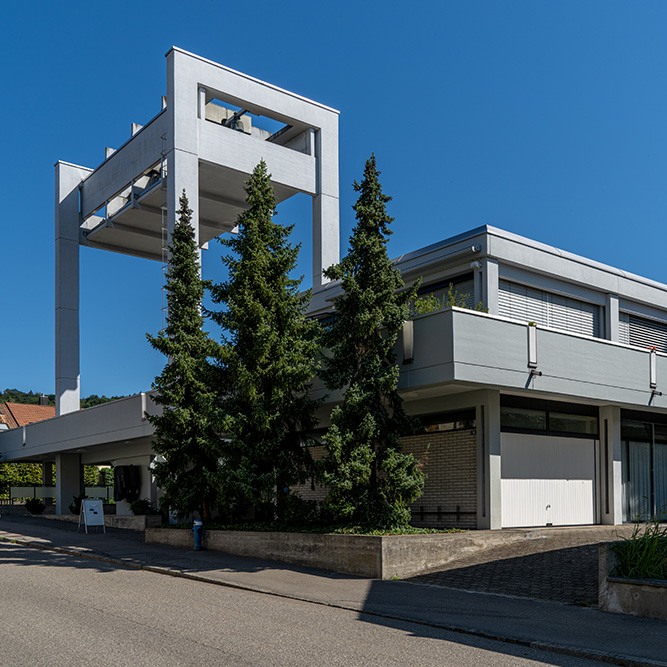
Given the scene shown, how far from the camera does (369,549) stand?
48.5 feet

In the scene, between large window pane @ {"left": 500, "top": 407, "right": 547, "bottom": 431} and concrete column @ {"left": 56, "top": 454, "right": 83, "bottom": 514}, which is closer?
large window pane @ {"left": 500, "top": 407, "right": 547, "bottom": 431}

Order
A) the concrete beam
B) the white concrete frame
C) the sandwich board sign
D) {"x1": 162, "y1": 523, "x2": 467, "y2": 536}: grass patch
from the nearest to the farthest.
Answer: {"x1": 162, "y1": 523, "x2": 467, "y2": 536}: grass patch, the sandwich board sign, the white concrete frame, the concrete beam

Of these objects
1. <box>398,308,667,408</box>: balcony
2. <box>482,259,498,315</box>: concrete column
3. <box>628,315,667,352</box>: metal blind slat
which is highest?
<box>482,259,498,315</box>: concrete column

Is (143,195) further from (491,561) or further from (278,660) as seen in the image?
(278,660)

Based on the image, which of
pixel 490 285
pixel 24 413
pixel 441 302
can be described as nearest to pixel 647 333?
pixel 490 285

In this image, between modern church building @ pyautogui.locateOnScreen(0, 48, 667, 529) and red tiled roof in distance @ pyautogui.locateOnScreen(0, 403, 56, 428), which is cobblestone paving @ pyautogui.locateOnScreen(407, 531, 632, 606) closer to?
modern church building @ pyautogui.locateOnScreen(0, 48, 667, 529)

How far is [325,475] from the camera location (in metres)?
16.0

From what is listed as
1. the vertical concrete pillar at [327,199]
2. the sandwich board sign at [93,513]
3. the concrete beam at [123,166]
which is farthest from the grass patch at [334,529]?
the concrete beam at [123,166]

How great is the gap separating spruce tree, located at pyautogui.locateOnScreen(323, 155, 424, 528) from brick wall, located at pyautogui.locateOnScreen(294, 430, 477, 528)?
2.22m

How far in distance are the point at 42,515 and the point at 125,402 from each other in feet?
41.2

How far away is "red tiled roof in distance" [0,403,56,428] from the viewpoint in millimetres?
67500

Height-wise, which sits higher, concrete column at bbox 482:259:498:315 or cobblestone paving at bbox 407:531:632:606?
concrete column at bbox 482:259:498:315

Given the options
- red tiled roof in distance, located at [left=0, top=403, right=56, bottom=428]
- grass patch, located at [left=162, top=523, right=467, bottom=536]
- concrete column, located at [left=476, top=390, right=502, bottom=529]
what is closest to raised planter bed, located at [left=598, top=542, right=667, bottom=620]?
grass patch, located at [left=162, top=523, right=467, bottom=536]

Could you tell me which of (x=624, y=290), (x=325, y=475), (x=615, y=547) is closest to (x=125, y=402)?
(x=325, y=475)
